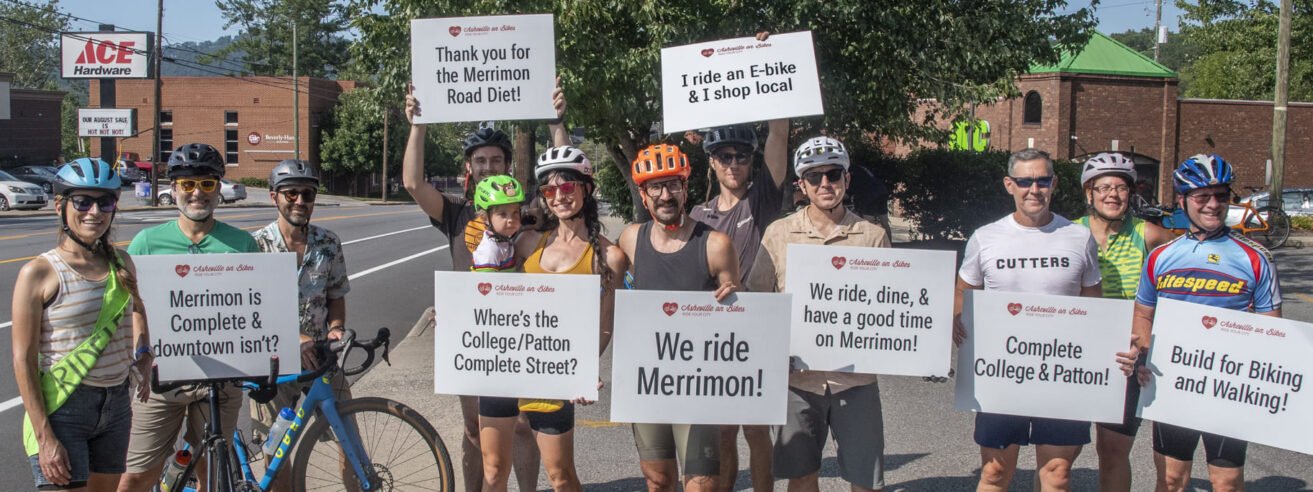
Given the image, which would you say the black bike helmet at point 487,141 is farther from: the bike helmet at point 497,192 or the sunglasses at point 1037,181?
the sunglasses at point 1037,181

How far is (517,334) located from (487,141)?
1.22 metres

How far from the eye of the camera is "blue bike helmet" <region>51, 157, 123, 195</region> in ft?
13.1

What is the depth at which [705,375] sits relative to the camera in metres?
4.41

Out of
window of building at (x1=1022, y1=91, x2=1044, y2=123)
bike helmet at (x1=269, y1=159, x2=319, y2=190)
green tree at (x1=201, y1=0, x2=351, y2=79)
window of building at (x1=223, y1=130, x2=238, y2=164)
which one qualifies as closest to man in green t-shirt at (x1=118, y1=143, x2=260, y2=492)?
bike helmet at (x1=269, y1=159, x2=319, y2=190)

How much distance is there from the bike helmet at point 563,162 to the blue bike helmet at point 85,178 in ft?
5.38

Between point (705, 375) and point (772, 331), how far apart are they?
1.07ft

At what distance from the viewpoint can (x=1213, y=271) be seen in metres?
4.47

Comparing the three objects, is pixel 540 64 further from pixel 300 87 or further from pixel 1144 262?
pixel 300 87

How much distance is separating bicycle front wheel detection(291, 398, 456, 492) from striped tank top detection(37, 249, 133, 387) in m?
0.96

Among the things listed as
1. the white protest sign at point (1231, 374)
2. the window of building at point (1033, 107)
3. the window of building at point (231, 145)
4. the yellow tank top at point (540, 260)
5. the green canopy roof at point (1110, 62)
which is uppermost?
Answer: the green canopy roof at point (1110, 62)

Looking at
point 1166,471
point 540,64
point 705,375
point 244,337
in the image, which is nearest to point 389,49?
point 540,64

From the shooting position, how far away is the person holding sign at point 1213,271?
14.6ft

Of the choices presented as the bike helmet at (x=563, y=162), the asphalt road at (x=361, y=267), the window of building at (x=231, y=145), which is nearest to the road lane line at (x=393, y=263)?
the asphalt road at (x=361, y=267)

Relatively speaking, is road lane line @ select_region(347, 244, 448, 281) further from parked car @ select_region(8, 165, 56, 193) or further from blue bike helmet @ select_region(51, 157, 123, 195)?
parked car @ select_region(8, 165, 56, 193)
